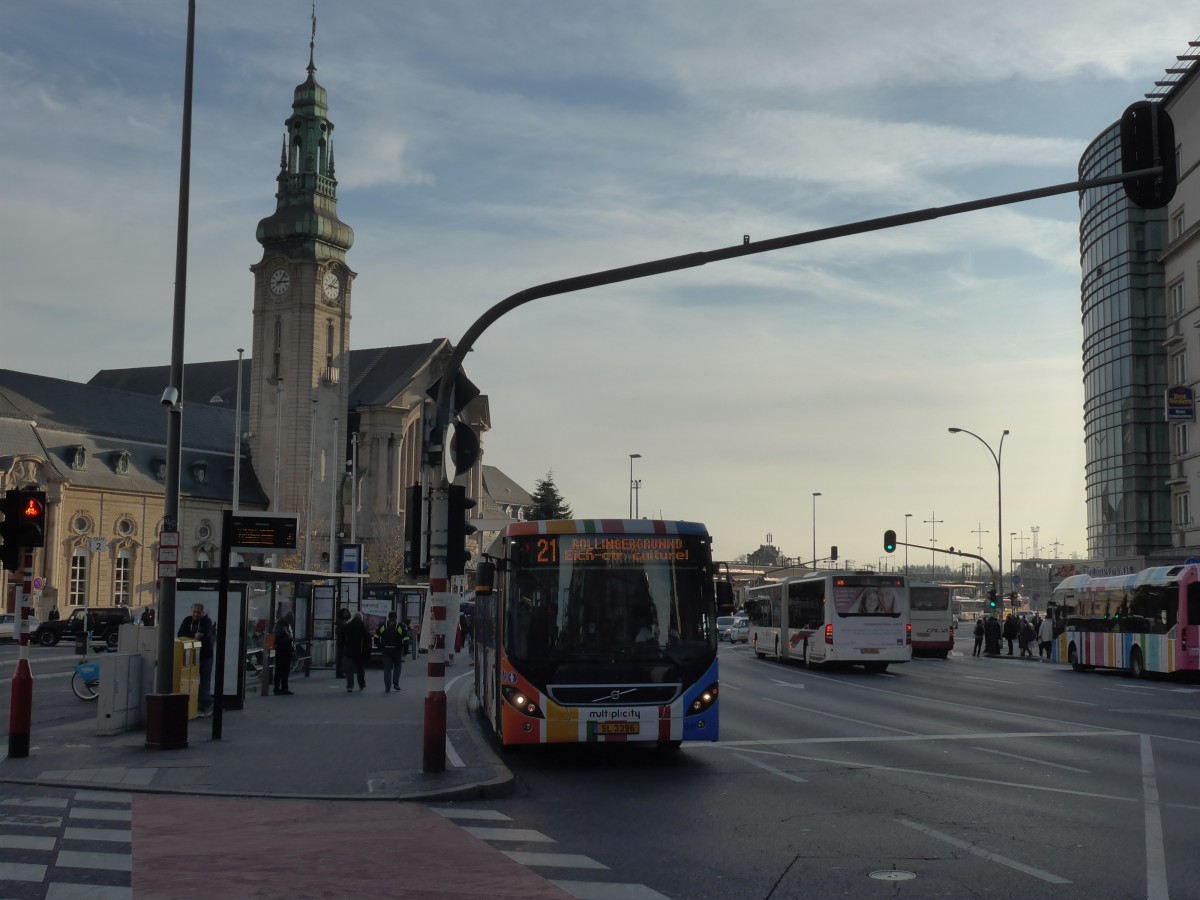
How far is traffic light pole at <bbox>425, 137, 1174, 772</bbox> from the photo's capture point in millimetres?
14125

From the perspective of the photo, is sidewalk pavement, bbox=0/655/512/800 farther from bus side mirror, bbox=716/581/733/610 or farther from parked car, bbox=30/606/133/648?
parked car, bbox=30/606/133/648

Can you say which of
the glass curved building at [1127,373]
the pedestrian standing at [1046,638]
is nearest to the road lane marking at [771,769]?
the pedestrian standing at [1046,638]

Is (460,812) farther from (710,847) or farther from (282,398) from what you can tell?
(282,398)

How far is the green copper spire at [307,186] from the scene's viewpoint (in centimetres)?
9288

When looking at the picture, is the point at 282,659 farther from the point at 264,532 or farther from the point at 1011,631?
the point at 1011,631

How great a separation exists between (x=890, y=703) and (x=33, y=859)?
62.6 feet

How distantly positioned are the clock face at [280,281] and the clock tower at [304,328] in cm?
7

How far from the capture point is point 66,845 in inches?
402

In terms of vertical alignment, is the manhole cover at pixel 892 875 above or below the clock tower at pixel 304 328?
below

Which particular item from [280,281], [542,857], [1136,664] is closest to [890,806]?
[542,857]

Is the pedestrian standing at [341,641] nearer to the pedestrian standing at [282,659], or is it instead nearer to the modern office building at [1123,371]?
the pedestrian standing at [282,659]

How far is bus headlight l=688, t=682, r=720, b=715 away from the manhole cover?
20.7ft

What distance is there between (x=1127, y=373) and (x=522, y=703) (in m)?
72.3

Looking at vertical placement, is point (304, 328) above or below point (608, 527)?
above
